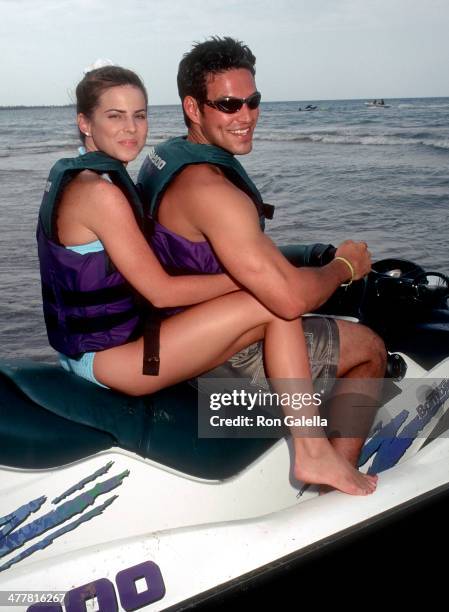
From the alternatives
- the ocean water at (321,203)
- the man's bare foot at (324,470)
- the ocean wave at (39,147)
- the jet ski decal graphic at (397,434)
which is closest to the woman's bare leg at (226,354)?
the man's bare foot at (324,470)

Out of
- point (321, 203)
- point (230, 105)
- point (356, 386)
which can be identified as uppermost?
point (230, 105)

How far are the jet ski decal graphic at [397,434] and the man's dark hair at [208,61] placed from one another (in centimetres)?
121

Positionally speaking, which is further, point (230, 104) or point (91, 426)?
point (230, 104)

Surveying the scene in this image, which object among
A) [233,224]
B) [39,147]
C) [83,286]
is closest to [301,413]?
[233,224]

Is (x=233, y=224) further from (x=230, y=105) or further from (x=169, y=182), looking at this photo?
(x=230, y=105)

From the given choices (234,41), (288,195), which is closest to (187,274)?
(234,41)

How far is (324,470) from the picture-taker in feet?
5.98

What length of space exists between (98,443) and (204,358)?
0.38 m

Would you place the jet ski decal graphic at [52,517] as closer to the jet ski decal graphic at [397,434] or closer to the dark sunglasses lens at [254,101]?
the jet ski decal graphic at [397,434]

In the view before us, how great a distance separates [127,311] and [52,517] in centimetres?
60

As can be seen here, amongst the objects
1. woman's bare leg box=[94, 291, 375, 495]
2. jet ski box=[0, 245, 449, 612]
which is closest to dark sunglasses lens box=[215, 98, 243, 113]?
woman's bare leg box=[94, 291, 375, 495]

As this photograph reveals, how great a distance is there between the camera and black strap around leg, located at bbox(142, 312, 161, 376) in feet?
5.72

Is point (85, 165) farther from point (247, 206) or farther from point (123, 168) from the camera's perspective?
point (247, 206)

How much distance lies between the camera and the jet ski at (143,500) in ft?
5.21
